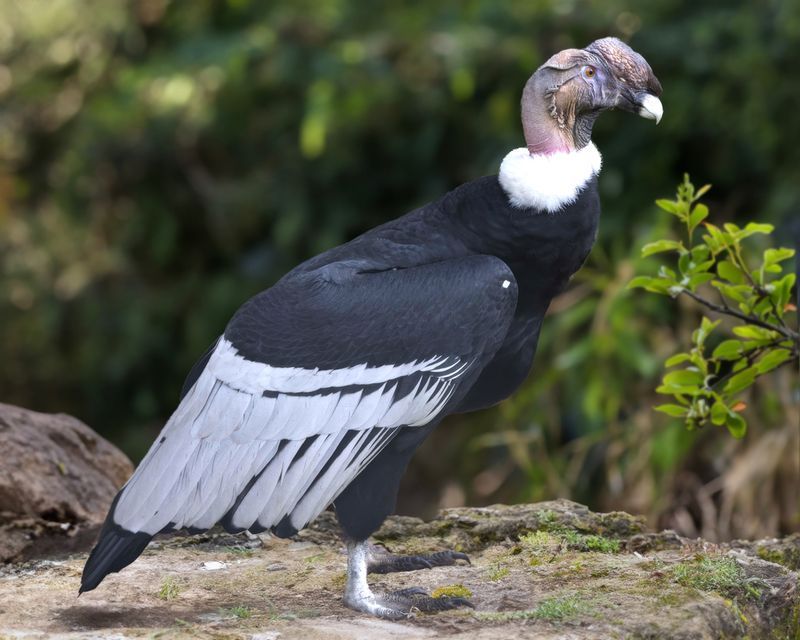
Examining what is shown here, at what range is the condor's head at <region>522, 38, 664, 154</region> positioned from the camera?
425 cm

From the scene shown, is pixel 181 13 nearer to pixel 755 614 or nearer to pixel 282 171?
pixel 282 171

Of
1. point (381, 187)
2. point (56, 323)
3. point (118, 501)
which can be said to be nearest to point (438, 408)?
point (118, 501)

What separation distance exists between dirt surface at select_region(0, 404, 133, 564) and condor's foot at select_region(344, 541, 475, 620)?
1333mm

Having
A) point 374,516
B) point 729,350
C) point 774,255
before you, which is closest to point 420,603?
point 374,516

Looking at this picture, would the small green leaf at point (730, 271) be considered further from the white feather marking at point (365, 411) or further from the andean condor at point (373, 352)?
the white feather marking at point (365, 411)

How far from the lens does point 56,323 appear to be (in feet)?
31.3

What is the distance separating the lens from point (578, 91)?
4250 mm

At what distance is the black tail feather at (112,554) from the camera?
3863 mm

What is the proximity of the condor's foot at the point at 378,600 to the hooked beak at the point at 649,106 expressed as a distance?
5.49 feet

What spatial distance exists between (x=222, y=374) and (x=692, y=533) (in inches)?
140

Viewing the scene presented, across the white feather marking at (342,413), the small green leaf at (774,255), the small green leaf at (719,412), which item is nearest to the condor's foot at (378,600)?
the white feather marking at (342,413)

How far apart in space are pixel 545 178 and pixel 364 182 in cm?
471

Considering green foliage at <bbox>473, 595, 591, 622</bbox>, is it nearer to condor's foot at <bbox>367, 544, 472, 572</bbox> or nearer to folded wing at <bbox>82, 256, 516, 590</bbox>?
folded wing at <bbox>82, 256, 516, 590</bbox>

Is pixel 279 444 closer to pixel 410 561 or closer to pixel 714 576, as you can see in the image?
pixel 410 561
